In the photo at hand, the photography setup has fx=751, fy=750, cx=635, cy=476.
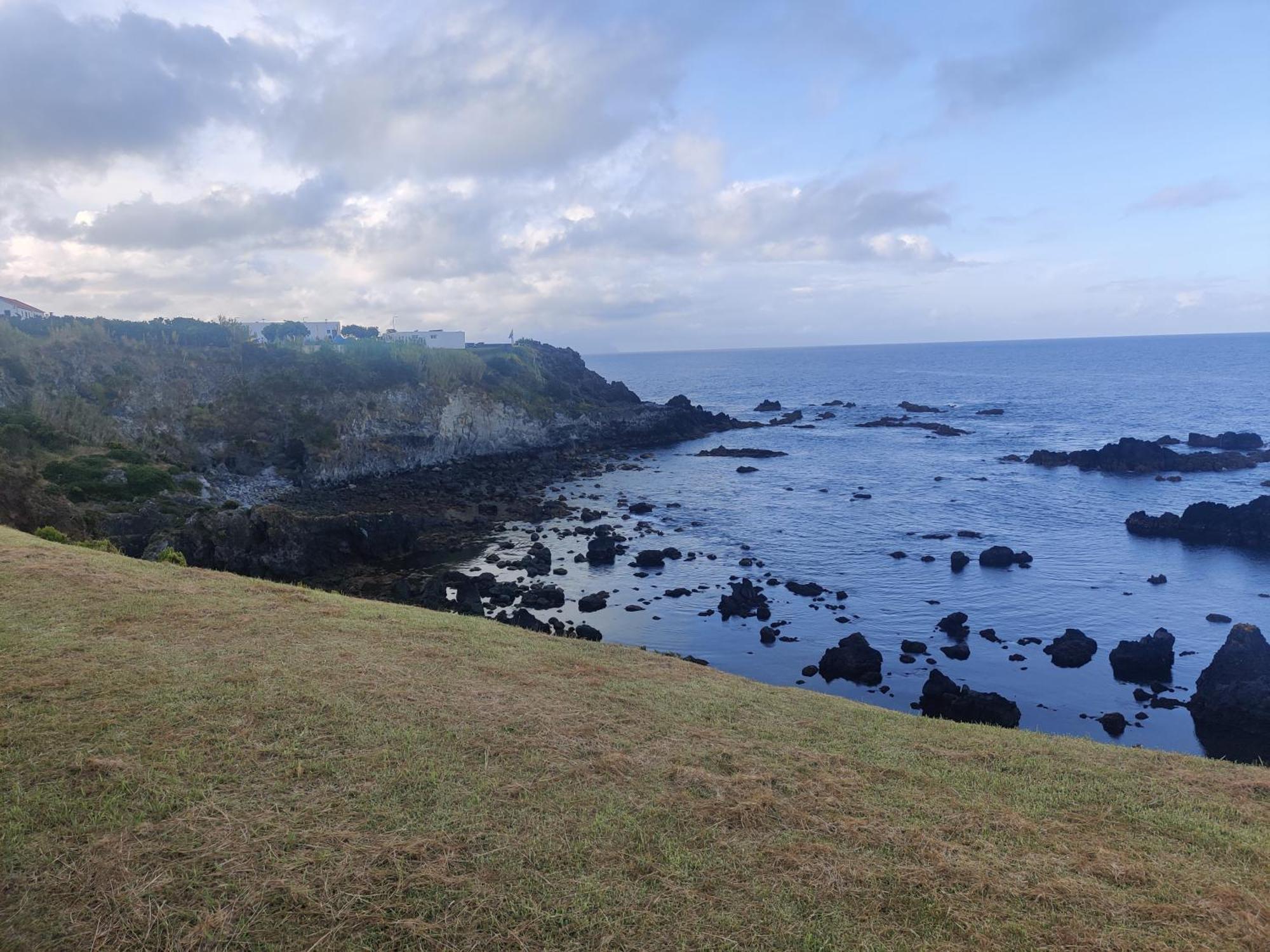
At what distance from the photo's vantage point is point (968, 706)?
20.1 m

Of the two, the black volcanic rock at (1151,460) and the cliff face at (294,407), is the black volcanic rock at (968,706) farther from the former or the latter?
the black volcanic rock at (1151,460)

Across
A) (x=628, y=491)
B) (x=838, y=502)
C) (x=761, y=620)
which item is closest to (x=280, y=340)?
(x=628, y=491)

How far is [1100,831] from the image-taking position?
769cm

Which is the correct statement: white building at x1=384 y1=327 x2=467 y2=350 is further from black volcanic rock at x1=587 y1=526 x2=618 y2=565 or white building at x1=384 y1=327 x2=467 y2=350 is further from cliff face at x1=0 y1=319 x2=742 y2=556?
black volcanic rock at x1=587 y1=526 x2=618 y2=565

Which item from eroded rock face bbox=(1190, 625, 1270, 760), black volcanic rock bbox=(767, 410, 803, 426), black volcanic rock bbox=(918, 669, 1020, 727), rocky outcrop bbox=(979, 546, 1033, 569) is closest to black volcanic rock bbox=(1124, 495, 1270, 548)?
rocky outcrop bbox=(979, 546, 1033, 569)

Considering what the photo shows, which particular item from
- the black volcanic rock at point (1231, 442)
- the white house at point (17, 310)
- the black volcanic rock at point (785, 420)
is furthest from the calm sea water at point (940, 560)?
the white house at point (17, 310)

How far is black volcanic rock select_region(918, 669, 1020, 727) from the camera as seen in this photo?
65.2 ft

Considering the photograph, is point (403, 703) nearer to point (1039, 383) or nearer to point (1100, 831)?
point (1100, 831)

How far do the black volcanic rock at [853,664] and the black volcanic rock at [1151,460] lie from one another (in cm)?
4610

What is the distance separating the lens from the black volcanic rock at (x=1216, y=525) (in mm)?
37969

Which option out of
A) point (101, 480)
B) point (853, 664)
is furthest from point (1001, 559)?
point (101, 480)

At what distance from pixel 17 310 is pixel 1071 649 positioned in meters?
104

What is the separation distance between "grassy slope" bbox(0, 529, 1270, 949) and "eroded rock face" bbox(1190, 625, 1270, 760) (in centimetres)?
1215

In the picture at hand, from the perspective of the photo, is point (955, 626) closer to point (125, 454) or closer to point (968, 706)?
point (968, 706)
